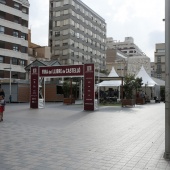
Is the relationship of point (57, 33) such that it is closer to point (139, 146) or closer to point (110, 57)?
point (110, 57)

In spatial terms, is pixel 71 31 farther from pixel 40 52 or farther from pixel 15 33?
pixel 15 33

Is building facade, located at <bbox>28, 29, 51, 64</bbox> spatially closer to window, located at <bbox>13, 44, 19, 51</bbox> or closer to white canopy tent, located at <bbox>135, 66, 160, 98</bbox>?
window, located at <bbox>13, 44, 19, 51</bbox>

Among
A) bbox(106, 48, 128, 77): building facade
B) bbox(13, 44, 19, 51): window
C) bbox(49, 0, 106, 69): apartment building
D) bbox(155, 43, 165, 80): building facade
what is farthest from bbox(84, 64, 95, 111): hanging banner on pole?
bbox(106, 48, 128, 77): building facade

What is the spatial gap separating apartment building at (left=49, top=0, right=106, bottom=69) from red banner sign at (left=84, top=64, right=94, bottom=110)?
5246 cm

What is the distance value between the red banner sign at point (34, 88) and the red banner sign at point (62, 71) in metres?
0.59

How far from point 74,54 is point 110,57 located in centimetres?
4161

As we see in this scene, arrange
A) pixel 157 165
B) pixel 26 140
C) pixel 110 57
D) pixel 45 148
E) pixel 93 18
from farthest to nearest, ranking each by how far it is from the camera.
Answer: pixel 110 57 → pixel 93 18 → pixel 26 140 → pixel 45 148 → pixel 157 165

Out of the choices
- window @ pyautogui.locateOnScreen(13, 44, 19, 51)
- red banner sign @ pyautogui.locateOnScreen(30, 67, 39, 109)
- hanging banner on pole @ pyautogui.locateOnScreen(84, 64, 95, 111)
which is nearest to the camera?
hanging banner on pole @ pyautogui.locateOnScreen(84, 64, 95, 111)

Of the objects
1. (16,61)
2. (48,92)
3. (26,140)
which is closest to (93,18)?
(16,61)

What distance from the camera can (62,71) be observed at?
25266 millimetres

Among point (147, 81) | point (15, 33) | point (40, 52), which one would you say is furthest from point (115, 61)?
point (147, 81)

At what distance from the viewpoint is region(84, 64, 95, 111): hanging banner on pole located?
76.1 ft

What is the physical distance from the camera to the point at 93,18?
3602 inches

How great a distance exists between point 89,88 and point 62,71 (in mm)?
3291
